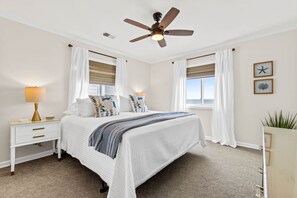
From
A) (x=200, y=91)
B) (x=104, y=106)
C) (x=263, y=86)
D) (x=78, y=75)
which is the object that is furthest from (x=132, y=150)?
(x=200, y=91)

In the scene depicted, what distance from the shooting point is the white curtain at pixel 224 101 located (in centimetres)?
325

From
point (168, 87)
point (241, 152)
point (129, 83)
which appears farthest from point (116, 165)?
point (168, 87)

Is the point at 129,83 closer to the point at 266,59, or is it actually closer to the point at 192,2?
the point at 192,2

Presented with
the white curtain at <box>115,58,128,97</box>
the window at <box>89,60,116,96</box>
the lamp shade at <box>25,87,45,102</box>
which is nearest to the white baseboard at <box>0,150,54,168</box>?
the lamp shade at <box>25,87,45,102</box>

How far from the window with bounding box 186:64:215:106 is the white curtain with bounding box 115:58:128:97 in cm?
193

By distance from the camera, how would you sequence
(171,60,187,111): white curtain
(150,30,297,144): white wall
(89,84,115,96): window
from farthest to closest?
1. (171,60,187,111): white curtain
2. (89,84,115,96): window
3. (150,30,297,144): white wall

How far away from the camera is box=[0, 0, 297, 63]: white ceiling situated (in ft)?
6.62

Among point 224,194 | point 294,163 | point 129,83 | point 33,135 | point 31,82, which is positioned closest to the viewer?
point 294,163

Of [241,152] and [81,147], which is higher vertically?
[81,147]

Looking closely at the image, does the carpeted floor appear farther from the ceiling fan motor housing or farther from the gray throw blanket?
the ceiling fan motor housing

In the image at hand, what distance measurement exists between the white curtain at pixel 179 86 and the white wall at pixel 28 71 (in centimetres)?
291

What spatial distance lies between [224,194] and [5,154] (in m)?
3.34

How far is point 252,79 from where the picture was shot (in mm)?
3072

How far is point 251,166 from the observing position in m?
2.23
